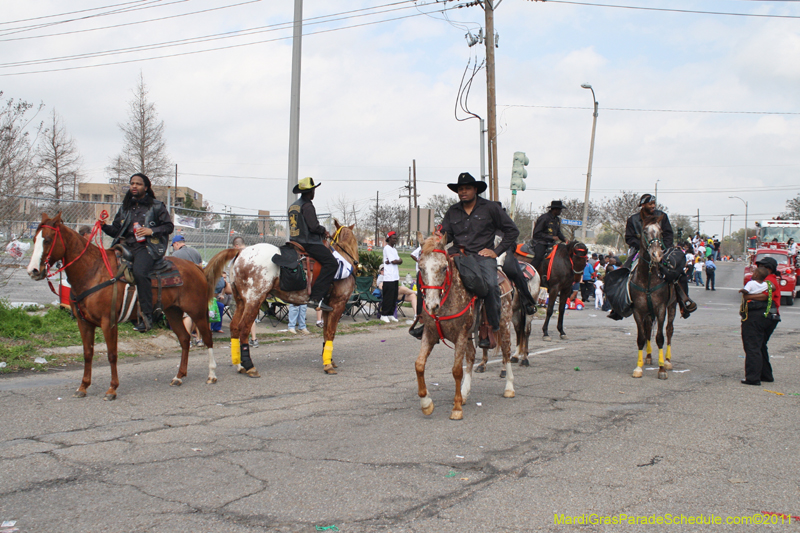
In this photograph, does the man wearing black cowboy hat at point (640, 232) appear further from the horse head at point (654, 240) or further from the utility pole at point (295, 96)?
the utility pole at point (295, 96)

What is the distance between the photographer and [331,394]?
299 inches

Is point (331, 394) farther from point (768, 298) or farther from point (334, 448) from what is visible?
point (768, 298)

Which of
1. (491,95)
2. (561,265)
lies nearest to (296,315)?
(561,265)

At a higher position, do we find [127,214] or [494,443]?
[127,214]

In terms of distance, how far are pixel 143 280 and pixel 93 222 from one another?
759 cm

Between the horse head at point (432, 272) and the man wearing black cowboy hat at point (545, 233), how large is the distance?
22.1 ft

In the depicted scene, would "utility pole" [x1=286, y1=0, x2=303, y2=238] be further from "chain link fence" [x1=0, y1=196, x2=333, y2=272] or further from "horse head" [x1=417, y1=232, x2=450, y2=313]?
"horse head" [x1=417, y1=232, x2=450, y2=313]

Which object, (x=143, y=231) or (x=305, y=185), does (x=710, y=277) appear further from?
(x=143, y=231)

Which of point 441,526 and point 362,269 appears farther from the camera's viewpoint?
point 362,269

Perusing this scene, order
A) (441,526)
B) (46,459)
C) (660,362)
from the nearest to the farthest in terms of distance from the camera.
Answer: (441,526) < (46,459) < (660,362)

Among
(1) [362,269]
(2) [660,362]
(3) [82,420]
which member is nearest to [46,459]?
(3) [82,420]

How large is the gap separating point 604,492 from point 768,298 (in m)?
5.50

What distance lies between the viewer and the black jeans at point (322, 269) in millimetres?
9406

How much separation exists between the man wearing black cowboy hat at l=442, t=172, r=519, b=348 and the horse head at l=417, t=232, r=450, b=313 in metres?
0.99
